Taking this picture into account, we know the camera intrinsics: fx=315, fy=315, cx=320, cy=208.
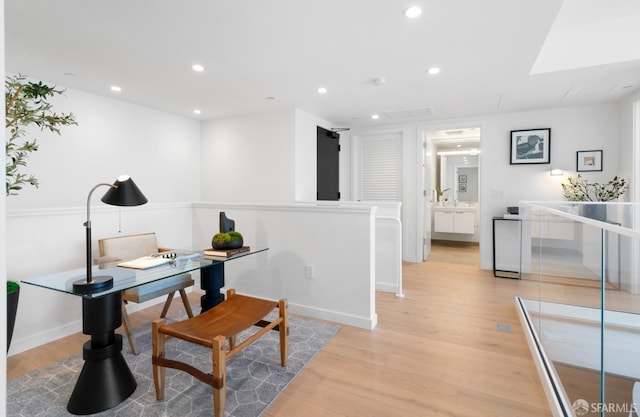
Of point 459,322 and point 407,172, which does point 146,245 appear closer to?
point 459,322

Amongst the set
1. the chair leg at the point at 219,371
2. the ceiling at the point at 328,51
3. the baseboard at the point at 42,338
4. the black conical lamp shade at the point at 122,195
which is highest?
the ceiling at the point at 328,51

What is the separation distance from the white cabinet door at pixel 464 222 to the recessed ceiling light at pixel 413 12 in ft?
17.4

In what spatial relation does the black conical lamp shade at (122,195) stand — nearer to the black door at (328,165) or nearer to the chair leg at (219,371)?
the chair leg at (219,371)

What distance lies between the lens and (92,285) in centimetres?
154

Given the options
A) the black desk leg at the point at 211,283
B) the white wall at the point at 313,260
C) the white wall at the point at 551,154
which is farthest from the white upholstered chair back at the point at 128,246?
the white wall at the point at 551,154

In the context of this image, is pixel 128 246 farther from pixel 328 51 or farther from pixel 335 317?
pixel 328 51

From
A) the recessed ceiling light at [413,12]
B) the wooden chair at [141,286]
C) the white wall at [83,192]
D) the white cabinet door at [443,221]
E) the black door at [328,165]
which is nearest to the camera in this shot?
the recessed ceiling light at [413,12]

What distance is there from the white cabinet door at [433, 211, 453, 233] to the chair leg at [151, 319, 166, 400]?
614 centimetres

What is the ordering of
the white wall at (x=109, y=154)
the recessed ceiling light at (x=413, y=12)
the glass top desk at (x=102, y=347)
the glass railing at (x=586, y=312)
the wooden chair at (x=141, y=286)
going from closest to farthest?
1. the glass railing at (x=586, y=312)
2. the glass top desk at (x=102, y=347)
3. the recessed ceiling light at (x=413, y=12)
4. the wooden chair at (x=141, y=286)
5. the white wall at (x=109, y=154)

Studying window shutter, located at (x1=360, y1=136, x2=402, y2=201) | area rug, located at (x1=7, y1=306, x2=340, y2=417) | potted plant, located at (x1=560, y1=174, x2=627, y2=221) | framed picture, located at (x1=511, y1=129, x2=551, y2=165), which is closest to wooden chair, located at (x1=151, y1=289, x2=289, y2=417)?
area rug, located at (x1=7, y1=306, x2=340, y2=417)

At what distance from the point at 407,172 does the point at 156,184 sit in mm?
3811

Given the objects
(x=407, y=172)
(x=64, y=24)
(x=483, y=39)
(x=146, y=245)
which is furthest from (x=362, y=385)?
(x=407, y=172)

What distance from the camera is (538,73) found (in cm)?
302

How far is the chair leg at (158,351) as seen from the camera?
169 cm
